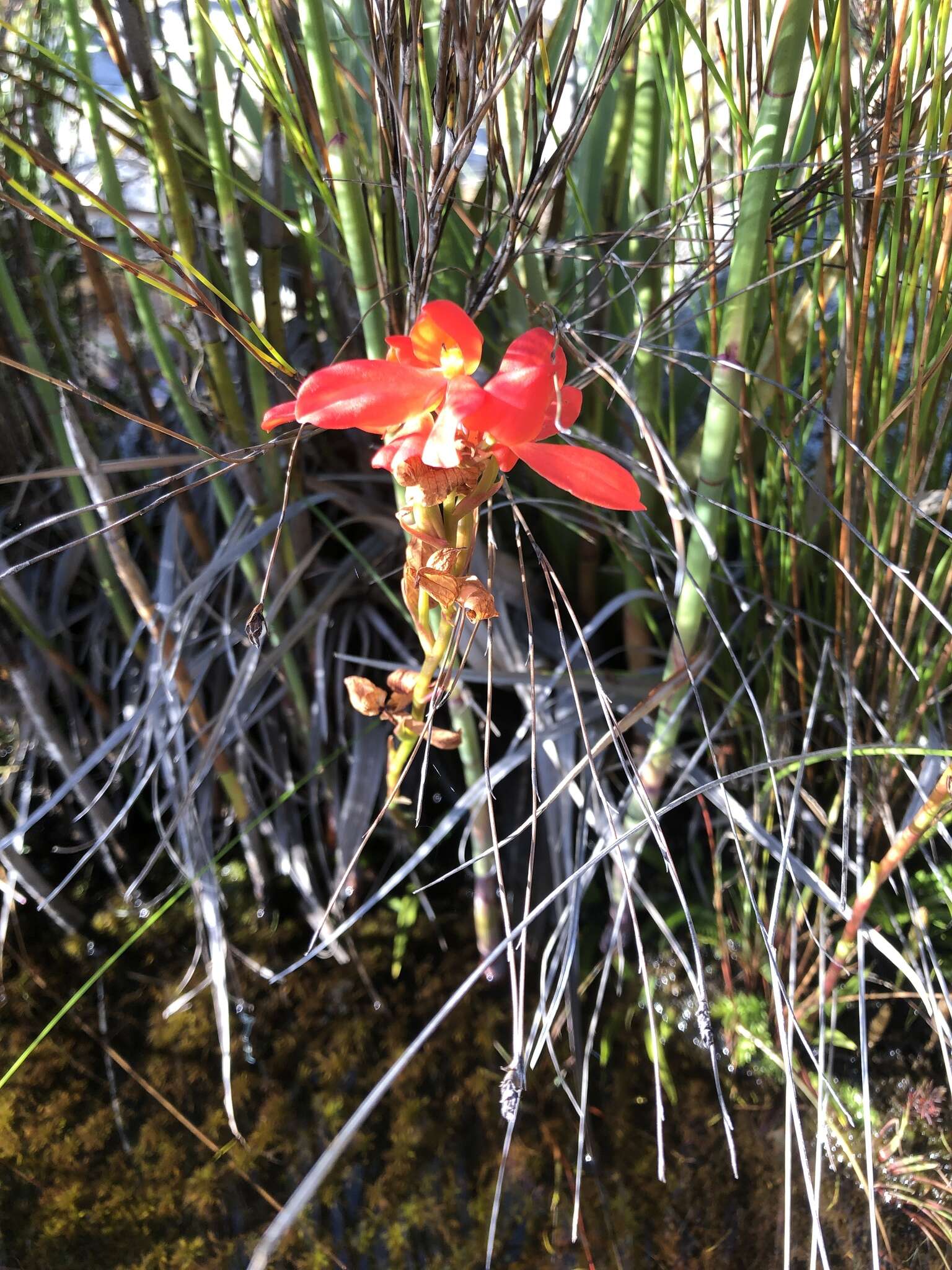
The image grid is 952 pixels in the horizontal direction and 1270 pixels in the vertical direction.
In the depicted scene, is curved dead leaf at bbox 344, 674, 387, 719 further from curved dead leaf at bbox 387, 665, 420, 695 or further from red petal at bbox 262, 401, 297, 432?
red petal at bbox 262, 401, 297, 432

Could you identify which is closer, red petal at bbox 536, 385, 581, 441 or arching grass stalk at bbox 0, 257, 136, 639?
red petal at bbox 536, 385, 581, 441

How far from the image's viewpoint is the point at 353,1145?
64 cm

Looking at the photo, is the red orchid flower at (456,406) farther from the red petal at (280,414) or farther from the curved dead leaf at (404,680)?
the curved dead leaf at (404,680)

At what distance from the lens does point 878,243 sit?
0.57 meters

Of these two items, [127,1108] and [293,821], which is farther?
[293,821]

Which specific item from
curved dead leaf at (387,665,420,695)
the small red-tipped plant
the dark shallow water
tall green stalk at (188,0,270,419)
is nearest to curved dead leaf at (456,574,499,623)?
the small red-tipped plant

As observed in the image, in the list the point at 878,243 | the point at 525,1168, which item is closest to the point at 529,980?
the point at 525,1168

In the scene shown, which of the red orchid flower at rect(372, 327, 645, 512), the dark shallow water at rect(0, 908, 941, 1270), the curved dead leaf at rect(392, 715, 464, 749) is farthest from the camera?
the dark shallow water at rect(0, 908, 941, 1270)

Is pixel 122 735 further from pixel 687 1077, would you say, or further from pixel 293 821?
pixel 687 1077

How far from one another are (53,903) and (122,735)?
20 cm

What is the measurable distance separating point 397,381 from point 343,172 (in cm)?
16

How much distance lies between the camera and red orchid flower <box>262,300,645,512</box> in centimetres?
31

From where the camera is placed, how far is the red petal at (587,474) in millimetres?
336

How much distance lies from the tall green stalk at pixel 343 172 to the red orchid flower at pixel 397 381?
12 cm
